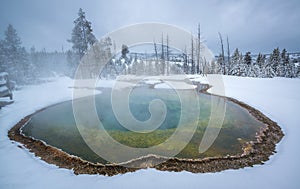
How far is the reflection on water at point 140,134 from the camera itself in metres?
6.59

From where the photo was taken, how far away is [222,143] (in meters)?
7.04

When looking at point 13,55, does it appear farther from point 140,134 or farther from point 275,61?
point 275,61

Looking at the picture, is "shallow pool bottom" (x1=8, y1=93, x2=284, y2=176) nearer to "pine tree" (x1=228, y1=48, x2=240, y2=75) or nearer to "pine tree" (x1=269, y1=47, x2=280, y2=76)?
"pine tree" (x1=228, y1=48, x2=240, y2=75)

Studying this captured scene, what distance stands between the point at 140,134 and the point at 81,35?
26.4 meters

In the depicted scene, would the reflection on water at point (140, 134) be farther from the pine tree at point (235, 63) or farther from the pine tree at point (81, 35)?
the pine tree at point (235, 63)

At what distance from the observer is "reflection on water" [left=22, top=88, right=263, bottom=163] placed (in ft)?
21.6

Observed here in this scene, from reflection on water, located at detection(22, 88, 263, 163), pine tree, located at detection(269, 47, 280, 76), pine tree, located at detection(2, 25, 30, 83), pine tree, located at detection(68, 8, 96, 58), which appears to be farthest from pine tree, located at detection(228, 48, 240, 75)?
pine tree, located at detection(2, 25, 30, 83)

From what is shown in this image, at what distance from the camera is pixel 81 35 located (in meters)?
28.1

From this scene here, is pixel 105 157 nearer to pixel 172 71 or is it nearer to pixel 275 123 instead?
pixel 275 123

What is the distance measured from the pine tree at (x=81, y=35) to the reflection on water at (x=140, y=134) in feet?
62.9

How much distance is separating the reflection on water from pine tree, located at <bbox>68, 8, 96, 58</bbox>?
755 inches

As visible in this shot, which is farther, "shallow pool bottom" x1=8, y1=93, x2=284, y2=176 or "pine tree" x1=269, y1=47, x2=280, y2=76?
"pine tree" x1=269, y1=47, x2=280, y2=76

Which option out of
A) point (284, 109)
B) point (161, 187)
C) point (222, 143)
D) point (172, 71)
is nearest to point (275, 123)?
point (284, 109)

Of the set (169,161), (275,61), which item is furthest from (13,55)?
(275,61)
